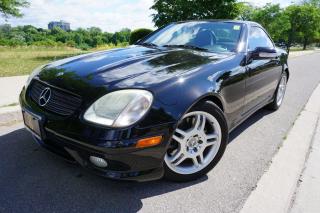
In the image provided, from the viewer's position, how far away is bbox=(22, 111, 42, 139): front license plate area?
245cm

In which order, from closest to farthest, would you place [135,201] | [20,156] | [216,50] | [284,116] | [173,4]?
1. [135,201]
2. [20,156]
3. [216,50]
4. [284,116]
5. [173,4]

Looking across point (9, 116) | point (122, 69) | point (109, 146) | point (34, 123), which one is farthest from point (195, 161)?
point (9, 116)

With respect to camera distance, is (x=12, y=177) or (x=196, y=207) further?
(x=12, y=177)

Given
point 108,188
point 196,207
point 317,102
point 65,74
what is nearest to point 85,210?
point 108,188

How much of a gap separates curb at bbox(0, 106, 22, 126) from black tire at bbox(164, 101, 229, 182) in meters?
2.57

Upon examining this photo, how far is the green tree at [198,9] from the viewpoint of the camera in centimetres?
1837

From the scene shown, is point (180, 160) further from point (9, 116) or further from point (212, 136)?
point (9, 116)

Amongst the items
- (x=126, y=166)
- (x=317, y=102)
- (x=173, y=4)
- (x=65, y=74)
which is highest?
(x=173, y=4)

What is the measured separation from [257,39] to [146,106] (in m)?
2.53

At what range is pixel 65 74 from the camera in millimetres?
2656

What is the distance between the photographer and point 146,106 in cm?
220

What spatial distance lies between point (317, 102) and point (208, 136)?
4.25 metres

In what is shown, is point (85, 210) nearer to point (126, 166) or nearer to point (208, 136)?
point (126, 166)

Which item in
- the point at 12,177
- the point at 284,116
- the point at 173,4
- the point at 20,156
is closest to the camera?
the point at 12,177
